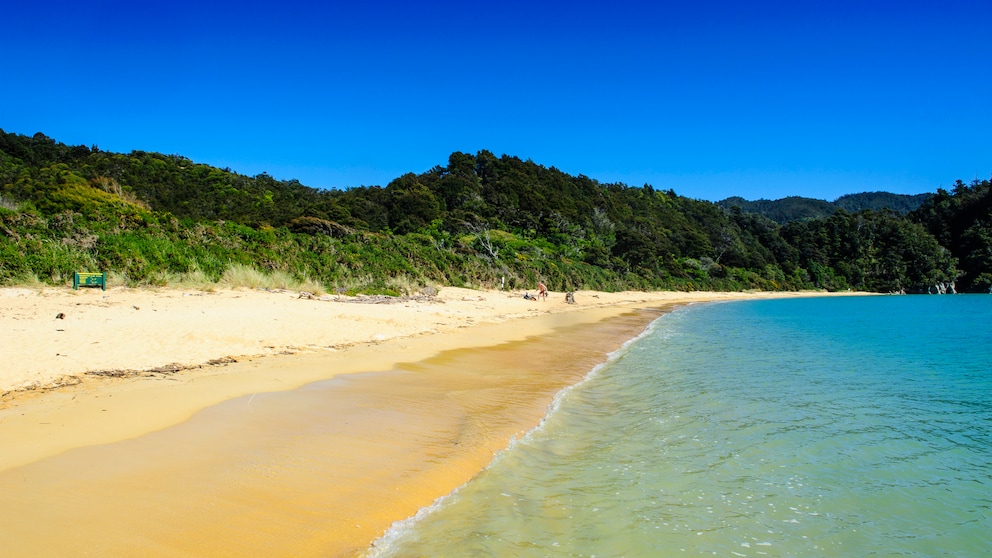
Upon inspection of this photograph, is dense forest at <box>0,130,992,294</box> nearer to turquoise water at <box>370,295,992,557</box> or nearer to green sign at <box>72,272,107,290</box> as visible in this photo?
green sign at <box>72,272,107,290</box>

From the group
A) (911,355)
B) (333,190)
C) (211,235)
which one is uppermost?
(333,190)

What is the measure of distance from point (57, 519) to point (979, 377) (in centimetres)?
1186

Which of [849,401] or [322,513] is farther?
[849,401]

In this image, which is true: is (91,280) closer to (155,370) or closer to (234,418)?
(155,370)

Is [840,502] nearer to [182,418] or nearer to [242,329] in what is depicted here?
[182,418]

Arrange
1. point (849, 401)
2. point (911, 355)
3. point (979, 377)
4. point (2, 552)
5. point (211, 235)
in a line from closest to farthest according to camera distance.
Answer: point (2, 552), point (849, 401), point (979, 377), point (911, 355), point (211, 235)

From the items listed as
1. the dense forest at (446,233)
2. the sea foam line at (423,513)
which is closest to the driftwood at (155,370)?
the sea foam line at (423,513)

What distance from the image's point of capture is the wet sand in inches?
111

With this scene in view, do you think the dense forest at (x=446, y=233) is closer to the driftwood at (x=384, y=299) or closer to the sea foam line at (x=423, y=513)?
the driftwood at (x=384, y=299)

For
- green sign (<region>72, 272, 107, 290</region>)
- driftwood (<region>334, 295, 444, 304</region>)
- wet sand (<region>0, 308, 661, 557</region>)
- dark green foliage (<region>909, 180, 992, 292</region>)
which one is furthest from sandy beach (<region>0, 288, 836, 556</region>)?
dark green foliage (<region>909, 180, 992, 292</region>)

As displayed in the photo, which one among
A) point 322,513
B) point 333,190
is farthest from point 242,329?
point 333,190

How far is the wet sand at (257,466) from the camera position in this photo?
2824mm

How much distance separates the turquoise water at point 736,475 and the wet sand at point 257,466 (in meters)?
0.36

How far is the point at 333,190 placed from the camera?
60.4 meters
